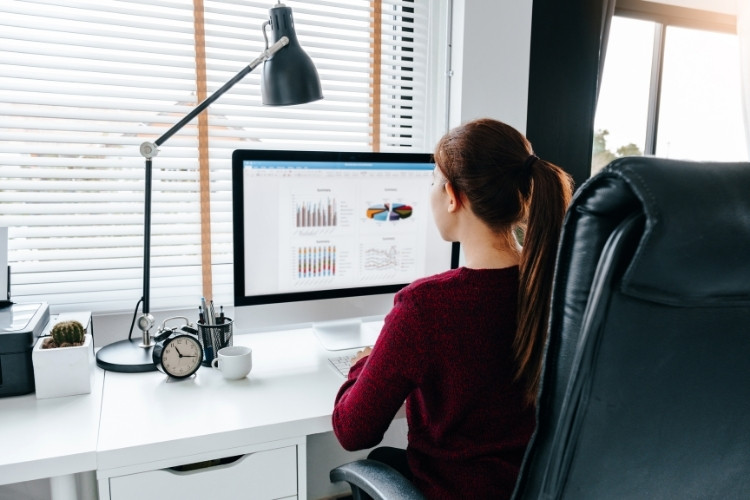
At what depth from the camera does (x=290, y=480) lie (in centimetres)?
109

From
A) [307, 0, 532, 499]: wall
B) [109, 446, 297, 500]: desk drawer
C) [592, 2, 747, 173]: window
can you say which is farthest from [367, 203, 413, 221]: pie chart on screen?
[592, 2, 747, 173]: window

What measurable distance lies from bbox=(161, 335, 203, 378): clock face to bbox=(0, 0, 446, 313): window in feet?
1.49

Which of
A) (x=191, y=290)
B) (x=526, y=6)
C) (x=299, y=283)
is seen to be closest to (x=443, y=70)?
(x=526, y=6)

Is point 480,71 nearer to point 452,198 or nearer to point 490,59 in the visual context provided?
point 490,59

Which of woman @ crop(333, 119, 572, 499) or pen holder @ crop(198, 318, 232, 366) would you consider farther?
pen holder @ crop(198, 318, 232, 366)

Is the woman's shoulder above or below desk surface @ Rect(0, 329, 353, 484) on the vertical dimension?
above

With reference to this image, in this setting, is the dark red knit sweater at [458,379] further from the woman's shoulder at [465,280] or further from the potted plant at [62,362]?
the potted plant at [62,362]

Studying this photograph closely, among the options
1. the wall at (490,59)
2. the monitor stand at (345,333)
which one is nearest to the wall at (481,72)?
the wall at (490,59)

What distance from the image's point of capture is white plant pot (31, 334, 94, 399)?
1122mm

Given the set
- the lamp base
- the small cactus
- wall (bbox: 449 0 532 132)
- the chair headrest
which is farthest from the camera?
wall (bbox: 449 0 532 132)

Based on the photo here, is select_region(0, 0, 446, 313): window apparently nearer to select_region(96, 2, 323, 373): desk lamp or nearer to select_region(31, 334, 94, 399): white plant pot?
select_region(96, 2, 323, 373): desk lamp

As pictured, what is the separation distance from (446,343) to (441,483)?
0.26m

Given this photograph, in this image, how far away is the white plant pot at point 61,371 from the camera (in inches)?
44.2

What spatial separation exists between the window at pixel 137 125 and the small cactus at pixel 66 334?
16.4 inches
